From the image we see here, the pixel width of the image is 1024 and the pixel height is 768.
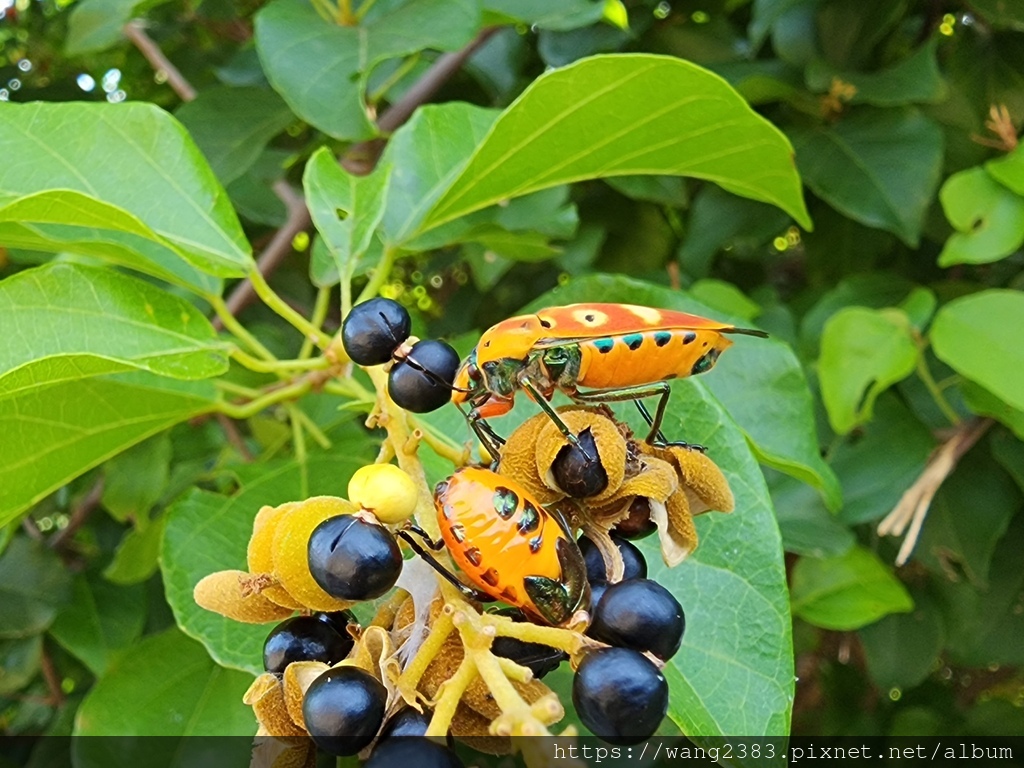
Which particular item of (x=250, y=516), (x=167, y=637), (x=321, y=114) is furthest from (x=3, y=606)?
(x=321, y=114)

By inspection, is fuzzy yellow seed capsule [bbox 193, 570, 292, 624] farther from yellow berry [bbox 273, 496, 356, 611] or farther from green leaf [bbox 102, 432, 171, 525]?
green leaf [bbox 102, 432, 171, 525]

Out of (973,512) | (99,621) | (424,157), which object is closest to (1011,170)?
(973,512)

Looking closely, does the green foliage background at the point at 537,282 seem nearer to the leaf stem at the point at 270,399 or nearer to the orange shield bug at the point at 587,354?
the leaf stem at the point at 270,399

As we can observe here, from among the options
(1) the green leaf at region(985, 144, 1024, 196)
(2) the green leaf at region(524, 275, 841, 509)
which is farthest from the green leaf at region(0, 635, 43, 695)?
(1) the green leaf at region(985, 144, 1024, 196)

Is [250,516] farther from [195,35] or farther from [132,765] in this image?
[195,35]

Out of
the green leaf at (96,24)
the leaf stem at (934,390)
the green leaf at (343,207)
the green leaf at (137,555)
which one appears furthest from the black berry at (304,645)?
the green leaf at (96,24)

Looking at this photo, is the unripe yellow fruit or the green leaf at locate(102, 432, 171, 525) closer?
the unripe yellow fruit

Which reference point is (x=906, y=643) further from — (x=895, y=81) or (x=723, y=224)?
(x=895, y=81)
